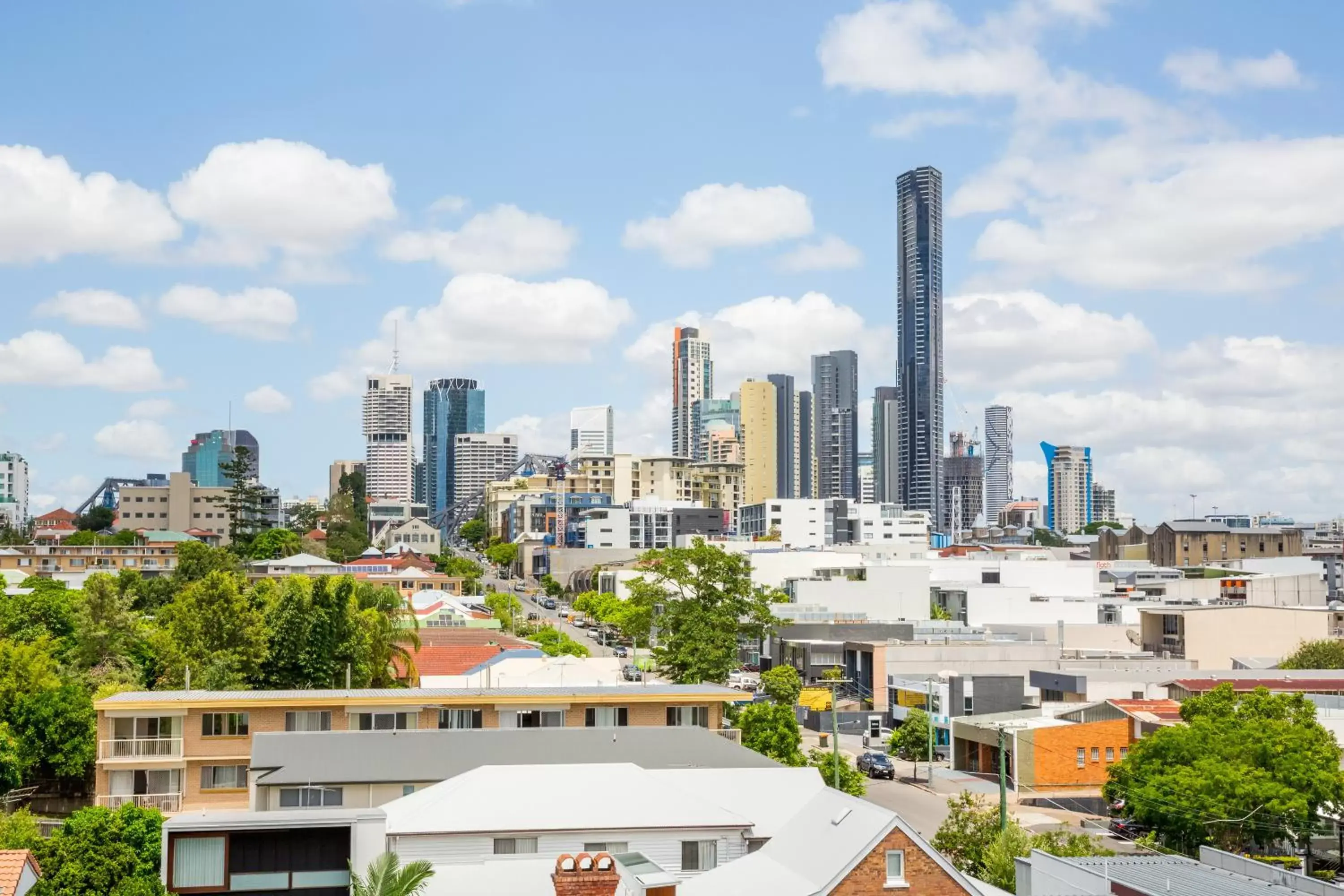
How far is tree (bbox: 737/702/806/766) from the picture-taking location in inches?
2416

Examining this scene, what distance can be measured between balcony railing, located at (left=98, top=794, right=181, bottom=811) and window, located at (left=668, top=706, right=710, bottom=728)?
664 inches

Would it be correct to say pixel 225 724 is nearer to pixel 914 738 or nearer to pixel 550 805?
pixel 550 805

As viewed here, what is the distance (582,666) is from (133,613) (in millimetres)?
29856

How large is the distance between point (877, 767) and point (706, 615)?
1408cm

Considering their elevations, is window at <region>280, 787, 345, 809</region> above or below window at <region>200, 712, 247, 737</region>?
below

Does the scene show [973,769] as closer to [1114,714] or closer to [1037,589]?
[1114,714]

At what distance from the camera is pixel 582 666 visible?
248 feet

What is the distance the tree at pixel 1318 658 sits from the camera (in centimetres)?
9169

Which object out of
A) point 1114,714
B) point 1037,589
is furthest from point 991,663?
point 1037,589

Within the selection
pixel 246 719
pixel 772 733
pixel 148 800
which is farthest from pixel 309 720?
pixel 772 733

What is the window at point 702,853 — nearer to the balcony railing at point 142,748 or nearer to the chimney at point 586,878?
the chimney at point 586,878

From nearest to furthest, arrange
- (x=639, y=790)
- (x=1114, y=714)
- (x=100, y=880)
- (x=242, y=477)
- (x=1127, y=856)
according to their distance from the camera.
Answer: (x=1127, y=856) < (x=639, y=790) < (x=100, y=880) < (x=1114, y=714) < (x=242, y=477)

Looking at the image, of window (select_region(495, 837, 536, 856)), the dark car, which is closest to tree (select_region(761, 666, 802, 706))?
the dark car

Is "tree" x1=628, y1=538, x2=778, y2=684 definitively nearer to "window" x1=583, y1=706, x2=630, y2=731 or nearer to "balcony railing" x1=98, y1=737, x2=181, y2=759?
"window" x1=583, y1=706, x2=630, y2=731
